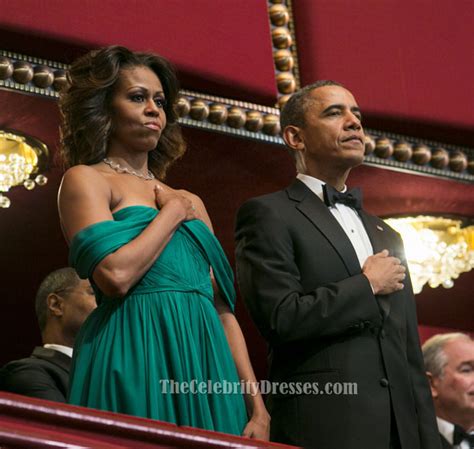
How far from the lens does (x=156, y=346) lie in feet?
6.86

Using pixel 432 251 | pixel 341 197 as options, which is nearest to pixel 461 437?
pixel 432 251

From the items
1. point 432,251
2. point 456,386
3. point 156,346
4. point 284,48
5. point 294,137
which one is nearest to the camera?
point 156,346

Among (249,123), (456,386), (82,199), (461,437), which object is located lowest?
(461,437)

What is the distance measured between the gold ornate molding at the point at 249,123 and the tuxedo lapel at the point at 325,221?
1.95 feet

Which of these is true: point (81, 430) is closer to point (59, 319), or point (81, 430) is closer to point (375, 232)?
point (375, 232)

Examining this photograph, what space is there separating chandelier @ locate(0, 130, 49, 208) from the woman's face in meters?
0.66

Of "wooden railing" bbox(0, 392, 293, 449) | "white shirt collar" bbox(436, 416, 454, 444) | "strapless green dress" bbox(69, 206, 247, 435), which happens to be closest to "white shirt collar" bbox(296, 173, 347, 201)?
"strapless green dress" bbox(69, 206, 247, 435)

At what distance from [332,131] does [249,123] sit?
55 cm

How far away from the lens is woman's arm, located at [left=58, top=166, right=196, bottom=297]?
6.76 ft

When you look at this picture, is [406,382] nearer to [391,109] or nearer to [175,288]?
[175,288]

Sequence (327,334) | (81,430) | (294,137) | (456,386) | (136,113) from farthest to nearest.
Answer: (456,386)
(294,137)
(136,113)
(327,334)
(81,430)

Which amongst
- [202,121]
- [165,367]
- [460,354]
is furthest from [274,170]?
[165,367]

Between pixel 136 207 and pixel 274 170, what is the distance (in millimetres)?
1075

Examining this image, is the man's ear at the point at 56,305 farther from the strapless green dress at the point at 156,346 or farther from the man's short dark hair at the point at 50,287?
the strapless green dress at the point at 156,346
